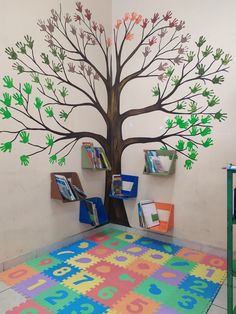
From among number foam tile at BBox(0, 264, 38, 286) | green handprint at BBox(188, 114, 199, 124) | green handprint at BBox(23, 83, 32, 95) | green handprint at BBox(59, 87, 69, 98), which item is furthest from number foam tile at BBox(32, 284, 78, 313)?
green handprint at BBox(188, 114, 199, 124)

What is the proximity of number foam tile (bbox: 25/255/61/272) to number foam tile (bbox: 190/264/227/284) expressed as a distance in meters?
1.30

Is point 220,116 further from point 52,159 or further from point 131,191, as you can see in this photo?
point 52,159

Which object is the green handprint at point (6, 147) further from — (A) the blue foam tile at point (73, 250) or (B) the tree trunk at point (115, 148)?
(B) the tree trunk at point (115, 148)

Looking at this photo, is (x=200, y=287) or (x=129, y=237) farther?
(x=129, y=237)

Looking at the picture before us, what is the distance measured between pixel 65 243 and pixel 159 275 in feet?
3.73

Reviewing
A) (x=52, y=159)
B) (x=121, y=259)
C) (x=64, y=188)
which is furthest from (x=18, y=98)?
(x=121, y=259)

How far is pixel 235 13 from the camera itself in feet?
8.16

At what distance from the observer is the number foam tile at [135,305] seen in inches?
71.9

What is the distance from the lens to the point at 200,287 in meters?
2.11

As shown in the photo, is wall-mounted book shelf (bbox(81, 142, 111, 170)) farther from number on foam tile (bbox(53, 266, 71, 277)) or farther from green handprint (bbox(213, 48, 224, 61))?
green handprint (bbox(213, 48, 224, 61))

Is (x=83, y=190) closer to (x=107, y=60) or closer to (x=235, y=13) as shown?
(x=107, y=60)

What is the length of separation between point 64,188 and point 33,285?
36.3 inches

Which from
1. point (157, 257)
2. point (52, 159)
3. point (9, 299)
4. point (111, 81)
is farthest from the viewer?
point (111, 81)

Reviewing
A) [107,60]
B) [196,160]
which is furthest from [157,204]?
[107,60]
